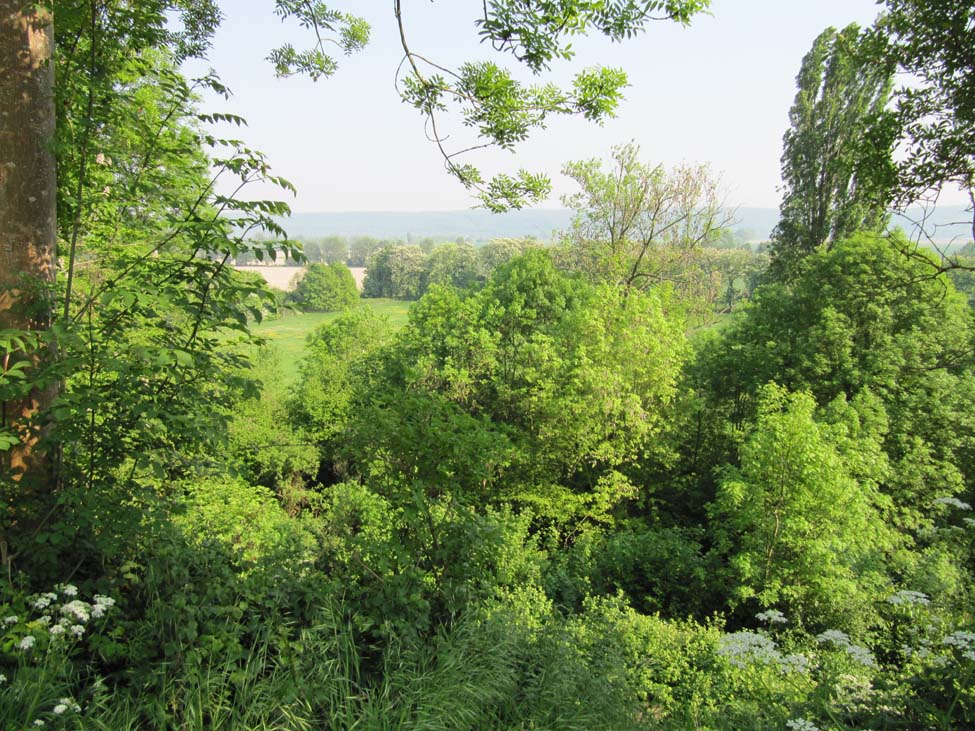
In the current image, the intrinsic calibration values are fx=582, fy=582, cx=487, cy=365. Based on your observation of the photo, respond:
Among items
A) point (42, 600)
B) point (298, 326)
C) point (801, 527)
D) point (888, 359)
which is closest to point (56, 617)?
point (42, 600)

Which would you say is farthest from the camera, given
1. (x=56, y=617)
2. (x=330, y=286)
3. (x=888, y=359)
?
(x=330, y=286)

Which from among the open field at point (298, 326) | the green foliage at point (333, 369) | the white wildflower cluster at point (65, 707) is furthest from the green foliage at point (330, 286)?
the white wildflower cluster at point (65, 707)

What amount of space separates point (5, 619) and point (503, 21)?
4.24m

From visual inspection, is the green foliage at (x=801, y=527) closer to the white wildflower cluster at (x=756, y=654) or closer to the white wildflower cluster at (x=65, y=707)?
the white wildflower cluster at (x=756, y=654)

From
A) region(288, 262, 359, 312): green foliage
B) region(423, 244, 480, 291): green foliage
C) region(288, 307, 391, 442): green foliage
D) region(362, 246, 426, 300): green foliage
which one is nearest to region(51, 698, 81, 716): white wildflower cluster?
region(288, 307, 391, 442): green foliage

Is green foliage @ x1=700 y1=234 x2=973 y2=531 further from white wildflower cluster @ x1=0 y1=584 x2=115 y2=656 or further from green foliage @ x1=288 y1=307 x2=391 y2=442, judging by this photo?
green foliage @ x1=288 y1=307 x2=391 y2=442

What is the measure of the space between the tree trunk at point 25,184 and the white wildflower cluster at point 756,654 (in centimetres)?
656

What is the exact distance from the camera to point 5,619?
8.61ft

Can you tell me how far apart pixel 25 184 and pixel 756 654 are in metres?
7.43

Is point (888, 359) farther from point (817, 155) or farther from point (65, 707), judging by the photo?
point (65, 707)

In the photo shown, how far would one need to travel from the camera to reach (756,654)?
20.1ft

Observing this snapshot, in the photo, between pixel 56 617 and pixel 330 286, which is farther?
pixel 330 286

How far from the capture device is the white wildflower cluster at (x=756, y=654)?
5.84 meters

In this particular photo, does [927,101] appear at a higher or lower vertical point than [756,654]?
higher
